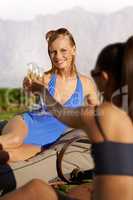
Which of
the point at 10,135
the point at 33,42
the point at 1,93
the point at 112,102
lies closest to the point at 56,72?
the point at 10,135

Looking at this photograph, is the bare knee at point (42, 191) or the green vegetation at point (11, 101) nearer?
the bare knee at point (42, 191)

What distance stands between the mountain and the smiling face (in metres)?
7.60

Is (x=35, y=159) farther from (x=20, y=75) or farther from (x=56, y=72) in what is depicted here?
(x=20, y=75)

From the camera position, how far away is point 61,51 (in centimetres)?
486

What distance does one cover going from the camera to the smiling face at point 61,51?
4844 millimetres

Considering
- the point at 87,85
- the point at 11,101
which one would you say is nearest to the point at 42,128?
the point at 87,85

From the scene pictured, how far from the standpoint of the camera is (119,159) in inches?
86.5

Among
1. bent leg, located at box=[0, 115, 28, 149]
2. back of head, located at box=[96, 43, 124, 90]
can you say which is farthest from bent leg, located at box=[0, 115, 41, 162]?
back of head, located at box=[96, 43, 124, 90]

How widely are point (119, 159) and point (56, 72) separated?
2.88m

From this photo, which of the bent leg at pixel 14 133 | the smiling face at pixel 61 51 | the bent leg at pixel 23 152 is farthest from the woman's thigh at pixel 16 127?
the smiling face at pixel 61 51

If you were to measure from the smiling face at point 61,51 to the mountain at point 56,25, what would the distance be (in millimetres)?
7601

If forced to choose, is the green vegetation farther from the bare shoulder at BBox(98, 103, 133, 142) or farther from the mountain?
the bare shoulder at BBox(98, 103, 133, 142)

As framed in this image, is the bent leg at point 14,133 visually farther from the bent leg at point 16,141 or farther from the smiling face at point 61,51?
the smiling face at point 61,51

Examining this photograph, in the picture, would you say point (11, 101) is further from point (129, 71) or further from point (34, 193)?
point (129, 71)
